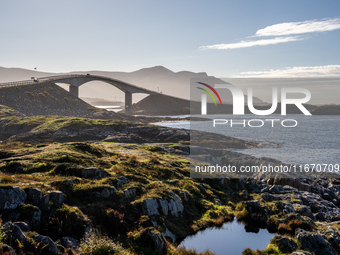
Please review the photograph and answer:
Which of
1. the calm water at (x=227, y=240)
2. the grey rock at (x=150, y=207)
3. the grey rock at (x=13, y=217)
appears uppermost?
the grey rock at (x=13, y=217)

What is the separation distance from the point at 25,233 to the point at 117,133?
5844cm

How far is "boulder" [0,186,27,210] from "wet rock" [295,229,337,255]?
54.2 ft

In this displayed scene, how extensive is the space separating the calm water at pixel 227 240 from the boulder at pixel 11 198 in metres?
9.75

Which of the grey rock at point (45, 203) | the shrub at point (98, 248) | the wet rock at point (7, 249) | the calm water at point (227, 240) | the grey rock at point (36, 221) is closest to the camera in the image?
the wet rock at point (7, 249)

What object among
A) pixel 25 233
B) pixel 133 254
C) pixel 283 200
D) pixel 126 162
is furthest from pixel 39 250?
pixel 283 200

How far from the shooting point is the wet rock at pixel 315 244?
15867 mm

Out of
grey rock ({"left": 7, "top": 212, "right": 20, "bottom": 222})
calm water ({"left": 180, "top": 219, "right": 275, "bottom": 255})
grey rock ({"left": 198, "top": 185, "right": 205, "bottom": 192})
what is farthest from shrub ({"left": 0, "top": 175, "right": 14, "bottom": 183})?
grey rock ({"left": 198, "top": 185, "right": 205, "bottom": 192})

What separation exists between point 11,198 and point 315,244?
17602 millimetres

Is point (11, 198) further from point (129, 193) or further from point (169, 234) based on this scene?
point (169, 234)

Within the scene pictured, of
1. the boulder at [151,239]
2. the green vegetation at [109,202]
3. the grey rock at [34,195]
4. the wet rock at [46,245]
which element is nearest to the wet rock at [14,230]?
the green vegetation at [109,202]

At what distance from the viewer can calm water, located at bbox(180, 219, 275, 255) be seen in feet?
53.2

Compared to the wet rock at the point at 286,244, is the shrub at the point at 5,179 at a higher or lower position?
higher

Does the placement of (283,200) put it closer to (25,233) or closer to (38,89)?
(25,233)

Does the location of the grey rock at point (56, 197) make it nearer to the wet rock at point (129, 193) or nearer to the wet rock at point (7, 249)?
the wet rock at point (129, 193)
